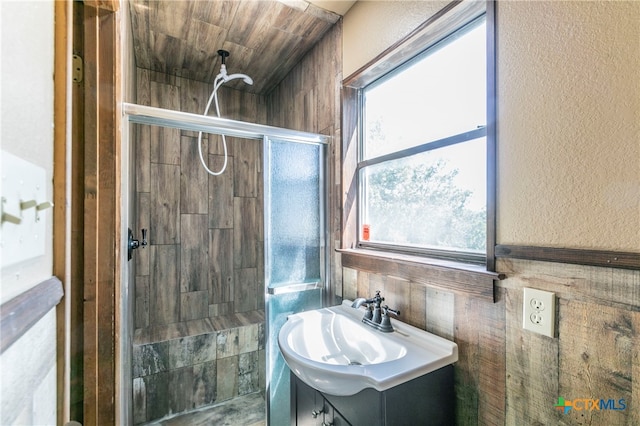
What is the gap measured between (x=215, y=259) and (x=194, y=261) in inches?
6.8

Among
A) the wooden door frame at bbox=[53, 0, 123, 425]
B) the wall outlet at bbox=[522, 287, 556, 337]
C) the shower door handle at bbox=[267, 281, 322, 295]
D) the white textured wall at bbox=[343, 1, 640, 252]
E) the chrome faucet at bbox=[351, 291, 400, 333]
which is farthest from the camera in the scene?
the shower door handle at bbox=[267, 281, 322, 295]

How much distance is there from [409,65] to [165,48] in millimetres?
1689

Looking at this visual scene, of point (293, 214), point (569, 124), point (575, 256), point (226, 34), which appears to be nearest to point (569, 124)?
point (569, 124)

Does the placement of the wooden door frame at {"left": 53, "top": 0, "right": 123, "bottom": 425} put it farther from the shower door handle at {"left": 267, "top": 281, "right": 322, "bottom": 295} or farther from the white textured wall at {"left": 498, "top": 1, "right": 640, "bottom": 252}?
the white textured wall at {"left": 498, "top": 1, "right": 640, "bottom": 252}

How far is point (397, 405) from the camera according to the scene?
Result: 0.95 metres

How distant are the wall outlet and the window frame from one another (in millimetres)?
136

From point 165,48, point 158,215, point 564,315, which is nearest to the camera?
point 564,315

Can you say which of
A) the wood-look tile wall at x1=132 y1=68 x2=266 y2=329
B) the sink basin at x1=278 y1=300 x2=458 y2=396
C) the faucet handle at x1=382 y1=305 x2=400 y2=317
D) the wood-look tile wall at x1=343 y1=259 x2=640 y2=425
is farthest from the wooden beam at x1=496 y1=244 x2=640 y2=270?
the wood-look tile wall at x1=132 y1=68 x2=266 y2=329

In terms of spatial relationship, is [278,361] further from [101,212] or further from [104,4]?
[104,4]

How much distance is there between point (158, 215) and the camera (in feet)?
7.96

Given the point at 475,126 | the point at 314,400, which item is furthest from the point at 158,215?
the point at 475,126

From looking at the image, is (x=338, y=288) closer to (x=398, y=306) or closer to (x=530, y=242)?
(x=398, y=306)

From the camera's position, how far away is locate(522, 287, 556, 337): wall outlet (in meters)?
0.84

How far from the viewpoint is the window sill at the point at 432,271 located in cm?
99
